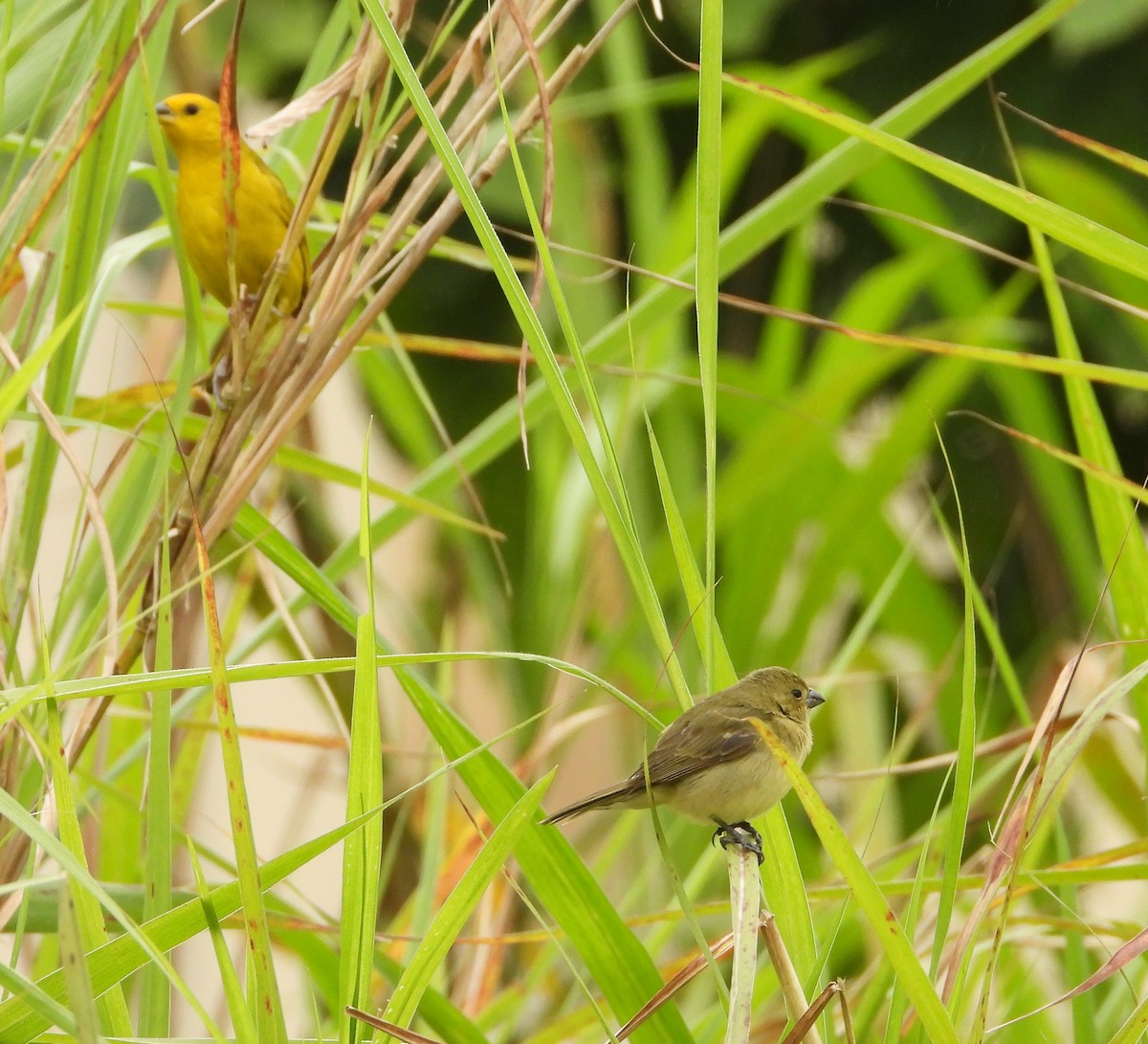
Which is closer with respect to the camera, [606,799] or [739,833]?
[606,799]

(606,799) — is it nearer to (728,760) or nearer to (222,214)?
(728,760)

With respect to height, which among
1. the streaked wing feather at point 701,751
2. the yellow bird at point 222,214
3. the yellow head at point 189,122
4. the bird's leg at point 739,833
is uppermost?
the yellow head at point 189,122

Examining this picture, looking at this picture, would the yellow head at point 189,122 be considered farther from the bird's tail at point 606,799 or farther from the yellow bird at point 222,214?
the bird's tail at point 606,799

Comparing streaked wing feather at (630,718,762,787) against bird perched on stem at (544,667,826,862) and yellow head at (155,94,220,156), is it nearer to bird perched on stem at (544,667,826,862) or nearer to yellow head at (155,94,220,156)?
bird perched on stem at (544,667,826,862)

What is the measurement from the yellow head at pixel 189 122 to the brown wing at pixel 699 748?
3.16 feet

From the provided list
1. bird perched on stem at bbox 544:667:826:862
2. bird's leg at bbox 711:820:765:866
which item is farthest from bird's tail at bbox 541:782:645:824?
bird's leg at bbox 711:820:765:866

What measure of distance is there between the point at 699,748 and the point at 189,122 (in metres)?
1.03

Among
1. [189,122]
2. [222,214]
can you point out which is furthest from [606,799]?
[189,122]

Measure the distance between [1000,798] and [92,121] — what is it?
1.92m

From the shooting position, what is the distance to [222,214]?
153 centimetres

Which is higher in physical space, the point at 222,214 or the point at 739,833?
the point at 222,214

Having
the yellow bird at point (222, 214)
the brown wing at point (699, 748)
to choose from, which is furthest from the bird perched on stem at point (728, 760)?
the yellow bird at point (222, 214)

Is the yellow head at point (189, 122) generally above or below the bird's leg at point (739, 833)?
above

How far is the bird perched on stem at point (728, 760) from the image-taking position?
128 centimetres
